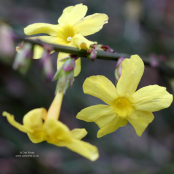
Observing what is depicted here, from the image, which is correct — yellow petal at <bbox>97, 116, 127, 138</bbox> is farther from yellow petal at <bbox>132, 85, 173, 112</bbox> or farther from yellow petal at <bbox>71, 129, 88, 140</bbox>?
yellow petal at <bbox>71, 129, 88, 140</bbox>

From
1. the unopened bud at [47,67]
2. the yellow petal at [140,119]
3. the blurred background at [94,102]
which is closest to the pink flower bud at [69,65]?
the unopened bud at [47,67]

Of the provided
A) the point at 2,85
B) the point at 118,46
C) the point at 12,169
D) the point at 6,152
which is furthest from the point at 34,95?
the point at 118,46

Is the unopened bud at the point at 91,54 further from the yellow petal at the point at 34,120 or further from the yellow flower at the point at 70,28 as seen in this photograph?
the yellow petal at the point at 34,120

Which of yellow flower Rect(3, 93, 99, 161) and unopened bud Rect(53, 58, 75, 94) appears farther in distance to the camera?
unopened bud Rect(53, 58, 75, 94)

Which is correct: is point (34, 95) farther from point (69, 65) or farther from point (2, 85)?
point (69, 65)

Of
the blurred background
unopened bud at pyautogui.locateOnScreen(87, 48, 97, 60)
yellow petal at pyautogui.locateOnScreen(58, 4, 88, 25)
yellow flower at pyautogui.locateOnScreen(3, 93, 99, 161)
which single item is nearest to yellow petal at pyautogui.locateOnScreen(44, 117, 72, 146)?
yellow flower at pyautogui.locateOnScreen(3, 93, 99, 161)
